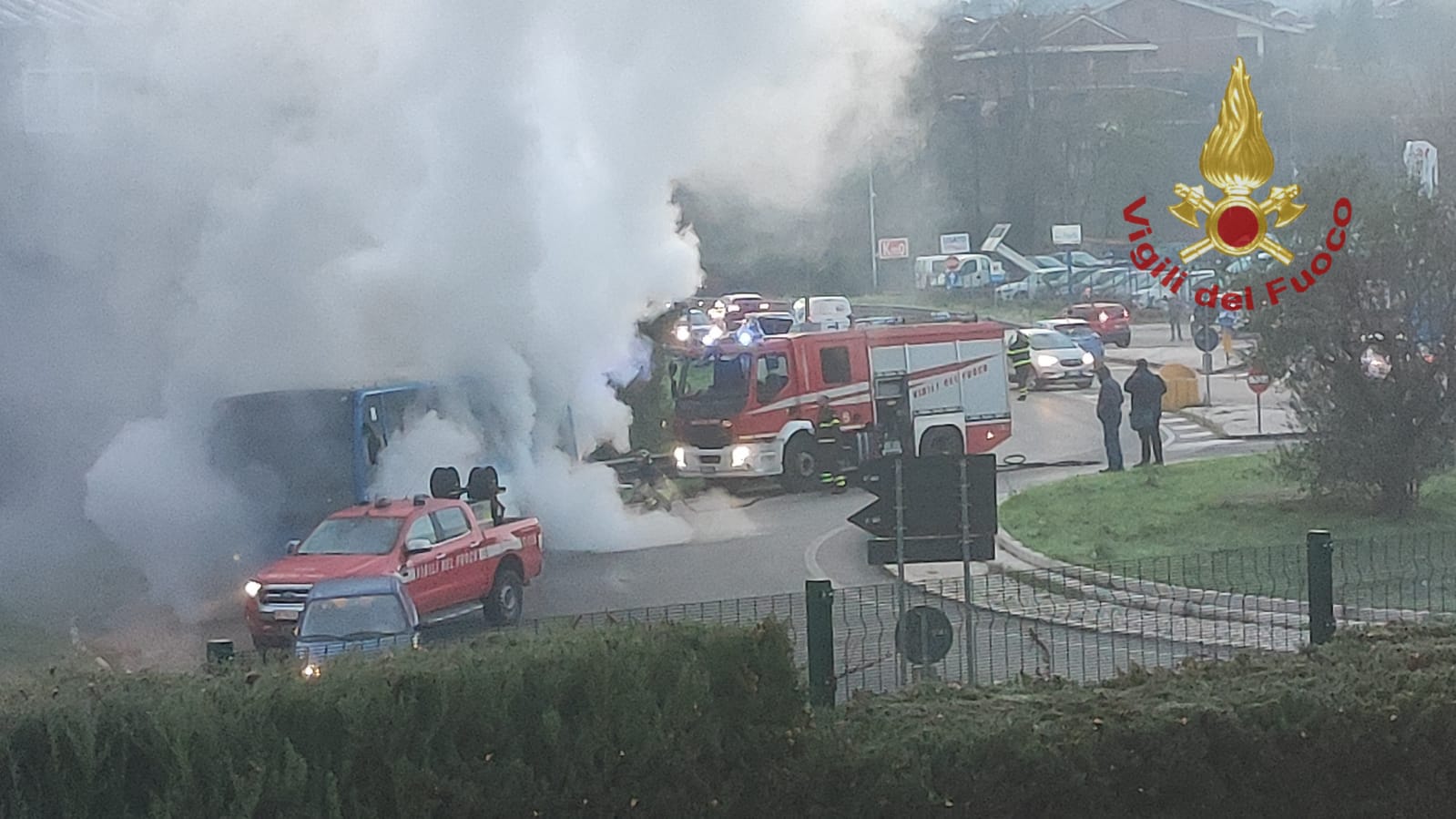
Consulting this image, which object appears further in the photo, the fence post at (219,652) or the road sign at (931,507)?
the road sign at (931,507)

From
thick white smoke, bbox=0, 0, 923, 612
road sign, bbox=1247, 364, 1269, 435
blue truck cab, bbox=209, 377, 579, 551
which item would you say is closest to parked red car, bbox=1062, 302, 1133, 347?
road sign, bbox=1247, 364, 1269, 435

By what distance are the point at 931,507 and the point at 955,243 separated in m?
12.8

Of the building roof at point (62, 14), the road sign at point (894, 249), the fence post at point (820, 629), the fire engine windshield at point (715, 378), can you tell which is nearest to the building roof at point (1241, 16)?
the road sign at point (894, 249)

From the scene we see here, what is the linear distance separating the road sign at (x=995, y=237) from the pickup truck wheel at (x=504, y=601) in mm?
9346

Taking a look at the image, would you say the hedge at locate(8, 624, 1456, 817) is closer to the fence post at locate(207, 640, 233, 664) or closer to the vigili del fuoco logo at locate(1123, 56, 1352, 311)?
the fence post at locate(207, 640, 233, 664)

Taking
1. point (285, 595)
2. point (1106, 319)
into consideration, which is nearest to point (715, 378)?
point (1106, 319)

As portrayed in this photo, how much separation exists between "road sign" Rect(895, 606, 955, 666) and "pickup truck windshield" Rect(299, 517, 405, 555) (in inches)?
230

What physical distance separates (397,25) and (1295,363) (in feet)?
29.6

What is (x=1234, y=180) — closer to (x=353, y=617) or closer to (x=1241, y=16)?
(x=1241, y=16)

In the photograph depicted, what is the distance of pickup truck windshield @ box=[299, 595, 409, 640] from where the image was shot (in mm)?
9523

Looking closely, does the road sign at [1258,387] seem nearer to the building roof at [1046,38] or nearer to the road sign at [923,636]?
the building roof at [1046,38]

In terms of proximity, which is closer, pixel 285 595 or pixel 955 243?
pixel 285 595

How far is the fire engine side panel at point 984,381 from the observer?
62.5 ft

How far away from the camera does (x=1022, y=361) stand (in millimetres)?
20062
